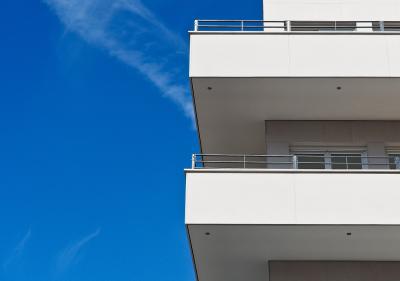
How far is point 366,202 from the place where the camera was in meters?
14.0

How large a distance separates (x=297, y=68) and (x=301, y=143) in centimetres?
219

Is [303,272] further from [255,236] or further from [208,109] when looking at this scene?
[208,109]

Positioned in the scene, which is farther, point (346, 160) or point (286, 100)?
point (346, 160)

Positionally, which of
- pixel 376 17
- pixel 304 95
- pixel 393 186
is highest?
pixel 376 17

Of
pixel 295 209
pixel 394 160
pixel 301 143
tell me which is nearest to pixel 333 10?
pixel 301 143

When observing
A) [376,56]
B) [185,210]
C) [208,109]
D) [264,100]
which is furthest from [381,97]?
[185,210]

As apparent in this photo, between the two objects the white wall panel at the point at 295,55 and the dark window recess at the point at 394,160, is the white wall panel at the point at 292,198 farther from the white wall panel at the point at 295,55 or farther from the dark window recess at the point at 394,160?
the white wall panel at the point at 295,55

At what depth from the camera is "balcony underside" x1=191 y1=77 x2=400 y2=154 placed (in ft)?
51.9

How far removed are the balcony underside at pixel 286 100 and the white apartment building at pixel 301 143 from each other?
0.03m

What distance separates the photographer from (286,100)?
54.5 feet

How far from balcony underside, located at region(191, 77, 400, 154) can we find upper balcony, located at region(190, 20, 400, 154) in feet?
0.07

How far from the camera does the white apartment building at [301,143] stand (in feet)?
46.1

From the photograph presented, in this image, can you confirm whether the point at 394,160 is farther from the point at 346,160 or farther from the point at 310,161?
the point at 310,161

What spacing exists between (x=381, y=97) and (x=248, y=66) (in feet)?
10.5
